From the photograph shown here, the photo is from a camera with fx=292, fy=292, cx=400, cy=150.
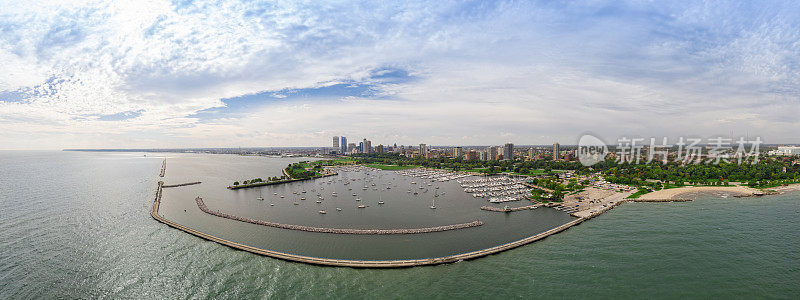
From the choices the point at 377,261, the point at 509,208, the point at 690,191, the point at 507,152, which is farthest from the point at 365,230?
the point at 507,152

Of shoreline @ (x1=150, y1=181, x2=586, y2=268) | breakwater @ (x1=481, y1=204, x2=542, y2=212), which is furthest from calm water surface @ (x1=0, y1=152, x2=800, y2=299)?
breakwater @ (x1=481, y1=204, x2=542, y2=212)

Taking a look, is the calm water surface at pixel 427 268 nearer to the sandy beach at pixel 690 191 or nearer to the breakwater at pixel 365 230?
the breakwater at pixel 365 230

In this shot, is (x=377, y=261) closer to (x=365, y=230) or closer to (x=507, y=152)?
(x=365, y=230)

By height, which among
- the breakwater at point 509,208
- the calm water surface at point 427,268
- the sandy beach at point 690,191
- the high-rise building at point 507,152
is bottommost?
the calm water surface at point 427,268

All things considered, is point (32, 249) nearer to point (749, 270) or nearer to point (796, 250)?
point (749, 270)

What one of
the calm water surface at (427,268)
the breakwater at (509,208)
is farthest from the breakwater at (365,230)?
the breakwater at (509,208)

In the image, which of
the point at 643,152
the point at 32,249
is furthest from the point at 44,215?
the point at 643,152
